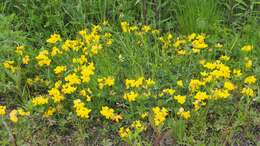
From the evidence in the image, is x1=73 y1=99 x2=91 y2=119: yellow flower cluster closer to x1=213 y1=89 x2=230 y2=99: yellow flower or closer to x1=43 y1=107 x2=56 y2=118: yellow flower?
x1=43 y1=107 x2=56 y2=118: yellow flower

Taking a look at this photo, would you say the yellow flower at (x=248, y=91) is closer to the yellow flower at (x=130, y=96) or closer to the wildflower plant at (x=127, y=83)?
the wildflower plant at (x=127, y=83)

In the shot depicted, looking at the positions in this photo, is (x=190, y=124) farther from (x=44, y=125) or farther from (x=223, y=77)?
(x=44, y=125)

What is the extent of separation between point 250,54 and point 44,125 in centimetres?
138

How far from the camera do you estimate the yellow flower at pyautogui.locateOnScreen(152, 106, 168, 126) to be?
8.69 ft

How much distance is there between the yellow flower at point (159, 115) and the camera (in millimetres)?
2648

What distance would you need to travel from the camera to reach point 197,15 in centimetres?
354

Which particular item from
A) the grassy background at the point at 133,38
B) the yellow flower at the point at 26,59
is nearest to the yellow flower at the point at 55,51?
the yellow flower at the point at 26,59

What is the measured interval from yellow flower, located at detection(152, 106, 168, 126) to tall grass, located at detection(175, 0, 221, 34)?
3.21 ft

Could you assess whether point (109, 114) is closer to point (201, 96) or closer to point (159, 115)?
point (159, 115)

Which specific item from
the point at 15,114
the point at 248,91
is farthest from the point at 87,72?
the point at 248,91

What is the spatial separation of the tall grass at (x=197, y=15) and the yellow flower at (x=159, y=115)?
978 millimetres

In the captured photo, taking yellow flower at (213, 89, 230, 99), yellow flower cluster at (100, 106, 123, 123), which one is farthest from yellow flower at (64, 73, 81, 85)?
yellow flower at (213, 89, 230, 99)

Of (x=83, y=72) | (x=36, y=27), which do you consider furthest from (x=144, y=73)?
(x=36, y=27)

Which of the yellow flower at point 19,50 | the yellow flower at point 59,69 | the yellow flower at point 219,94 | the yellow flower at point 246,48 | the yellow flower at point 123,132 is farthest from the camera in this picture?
the yellow flower at point 19,50
